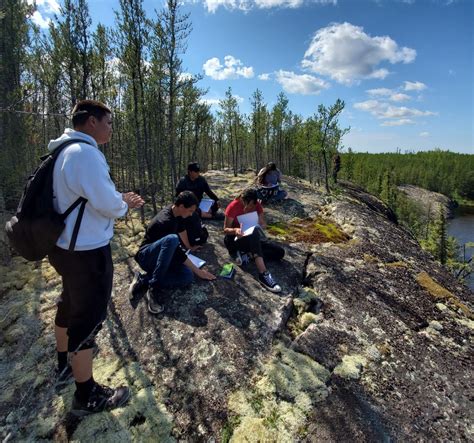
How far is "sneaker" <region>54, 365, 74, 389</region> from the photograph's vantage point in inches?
129

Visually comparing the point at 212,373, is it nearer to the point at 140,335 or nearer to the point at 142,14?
the point at 140,335

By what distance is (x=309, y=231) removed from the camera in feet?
26.1

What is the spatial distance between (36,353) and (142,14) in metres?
8.91

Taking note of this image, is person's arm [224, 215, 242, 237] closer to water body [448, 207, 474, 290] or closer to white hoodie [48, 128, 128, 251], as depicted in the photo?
white hoodie [48, 128, 128, 251]

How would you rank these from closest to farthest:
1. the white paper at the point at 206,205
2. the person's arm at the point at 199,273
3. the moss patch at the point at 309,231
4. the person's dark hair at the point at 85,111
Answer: the person's dark hair at the point at 85,111 < the person's arm at the point at 199,273 < the moss patch at the point at 309,231 < the white paper at the point at 206,205

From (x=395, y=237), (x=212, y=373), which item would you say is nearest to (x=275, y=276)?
(x=212, y=373)

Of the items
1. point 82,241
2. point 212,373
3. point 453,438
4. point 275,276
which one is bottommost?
point 453,438

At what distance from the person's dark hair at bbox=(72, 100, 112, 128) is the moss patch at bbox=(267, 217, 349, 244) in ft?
18.2

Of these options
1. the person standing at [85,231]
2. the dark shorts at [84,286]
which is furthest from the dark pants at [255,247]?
the dark shorts at [84,286]

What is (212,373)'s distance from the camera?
11.2 ft

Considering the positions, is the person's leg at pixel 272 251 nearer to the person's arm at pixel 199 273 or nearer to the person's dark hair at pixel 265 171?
the person's arm at pixel 199 273

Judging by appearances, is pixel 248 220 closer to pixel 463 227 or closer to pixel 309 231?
pixel 309 231

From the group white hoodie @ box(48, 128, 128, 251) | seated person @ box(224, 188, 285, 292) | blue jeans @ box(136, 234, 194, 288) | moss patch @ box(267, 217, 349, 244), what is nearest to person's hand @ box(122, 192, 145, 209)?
white hoodie @ box(48, 128, 128, 251)

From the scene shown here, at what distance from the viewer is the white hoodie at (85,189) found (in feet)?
7.55
